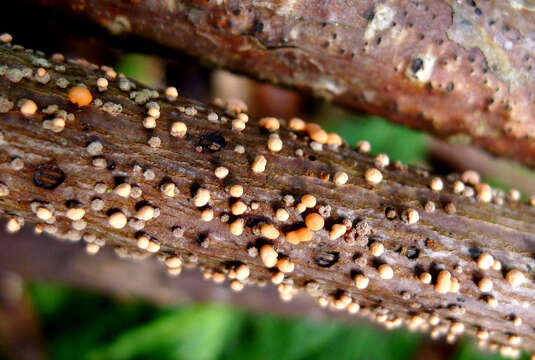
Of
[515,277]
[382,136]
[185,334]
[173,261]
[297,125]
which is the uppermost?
[297,125]

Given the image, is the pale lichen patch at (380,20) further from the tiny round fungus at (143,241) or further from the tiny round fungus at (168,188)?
the tiny round fungus at (143,241)

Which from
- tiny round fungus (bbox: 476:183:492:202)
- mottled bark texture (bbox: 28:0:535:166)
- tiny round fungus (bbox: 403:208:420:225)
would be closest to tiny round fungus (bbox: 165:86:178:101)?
mottled bark texture (bbox: 28:0:535:166)

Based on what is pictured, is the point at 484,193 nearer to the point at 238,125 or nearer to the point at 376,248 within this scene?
the point at 376,248

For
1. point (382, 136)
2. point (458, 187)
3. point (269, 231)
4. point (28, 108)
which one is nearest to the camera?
point (28, 108)

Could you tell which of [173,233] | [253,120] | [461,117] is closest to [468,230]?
[461,117]

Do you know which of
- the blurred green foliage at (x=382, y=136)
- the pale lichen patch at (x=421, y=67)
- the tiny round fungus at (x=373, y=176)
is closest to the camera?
the tiny round fungus at (x=373, y=176)

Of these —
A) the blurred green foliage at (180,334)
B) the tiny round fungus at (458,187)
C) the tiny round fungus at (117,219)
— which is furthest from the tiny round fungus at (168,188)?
the blurred green foliage at (180,334)

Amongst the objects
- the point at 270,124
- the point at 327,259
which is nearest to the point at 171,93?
the point at 270,124
